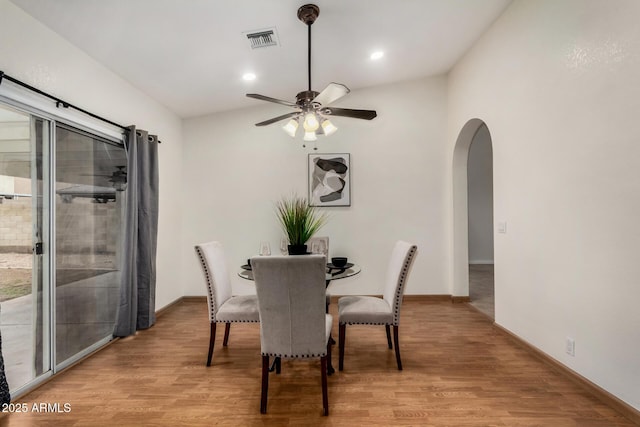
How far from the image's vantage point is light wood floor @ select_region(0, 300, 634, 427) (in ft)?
6.01

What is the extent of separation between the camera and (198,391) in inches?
84.0

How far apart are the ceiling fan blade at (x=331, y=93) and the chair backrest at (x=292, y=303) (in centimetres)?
120

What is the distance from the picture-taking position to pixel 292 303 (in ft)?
6.07

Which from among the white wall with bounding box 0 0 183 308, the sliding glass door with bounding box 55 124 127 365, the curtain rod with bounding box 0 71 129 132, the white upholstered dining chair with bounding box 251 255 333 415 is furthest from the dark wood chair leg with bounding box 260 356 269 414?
the white wall with bounding box 0 0 183 308

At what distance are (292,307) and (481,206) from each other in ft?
22.8

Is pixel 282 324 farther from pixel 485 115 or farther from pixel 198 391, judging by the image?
pixel 485 115

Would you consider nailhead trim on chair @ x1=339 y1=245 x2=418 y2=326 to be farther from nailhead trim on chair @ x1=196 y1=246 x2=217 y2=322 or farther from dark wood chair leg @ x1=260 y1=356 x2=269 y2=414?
nailhead trim on chair @ x1=196 y1=246 x2=217 y2=322

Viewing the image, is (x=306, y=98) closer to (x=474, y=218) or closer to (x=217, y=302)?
(x=217, y=302)

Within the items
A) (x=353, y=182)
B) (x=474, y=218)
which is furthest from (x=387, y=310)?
(x=474, y=218)

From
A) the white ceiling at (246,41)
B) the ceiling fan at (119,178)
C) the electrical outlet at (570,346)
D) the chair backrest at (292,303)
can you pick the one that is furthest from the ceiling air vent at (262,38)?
the electrical outlet at (570,346)

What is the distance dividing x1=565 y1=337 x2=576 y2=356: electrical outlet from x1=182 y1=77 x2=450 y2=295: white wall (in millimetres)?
2017

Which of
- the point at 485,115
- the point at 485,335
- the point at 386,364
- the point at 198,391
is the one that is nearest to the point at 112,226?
the point at 198,391

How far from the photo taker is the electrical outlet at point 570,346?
221cm

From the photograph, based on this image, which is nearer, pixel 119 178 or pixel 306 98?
pixel 306 98
